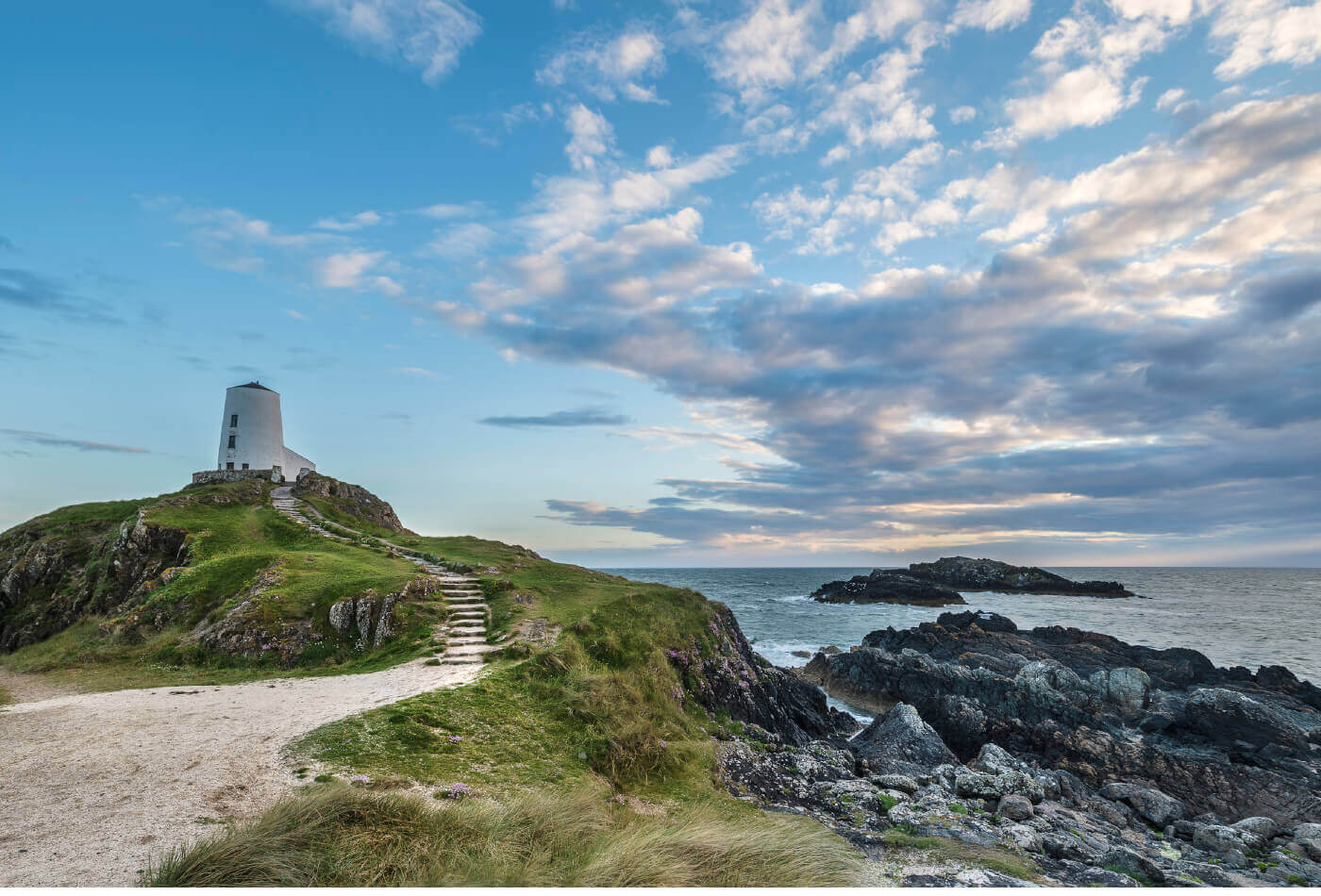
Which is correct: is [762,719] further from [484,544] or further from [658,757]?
[484,544]

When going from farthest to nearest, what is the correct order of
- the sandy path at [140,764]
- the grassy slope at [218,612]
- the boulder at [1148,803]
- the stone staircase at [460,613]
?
the stone staircase at [460,613] → the grassy slope at [218,612] → the boulder at [1148,803] → the sandy path at [140,764]

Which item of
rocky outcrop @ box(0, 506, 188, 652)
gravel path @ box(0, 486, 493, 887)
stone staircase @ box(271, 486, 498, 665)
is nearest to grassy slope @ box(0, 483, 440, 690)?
stone staircase @ box(271, 486, 498, 665)

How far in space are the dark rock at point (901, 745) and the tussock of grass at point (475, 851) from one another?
32.6 ft

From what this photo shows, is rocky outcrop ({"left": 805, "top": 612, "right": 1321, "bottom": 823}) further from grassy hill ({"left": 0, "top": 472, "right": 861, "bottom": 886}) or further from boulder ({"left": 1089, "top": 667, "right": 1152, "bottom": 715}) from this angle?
grassy hill ({"left": 0, "top": 472, "right": 861, "bottom": 886})

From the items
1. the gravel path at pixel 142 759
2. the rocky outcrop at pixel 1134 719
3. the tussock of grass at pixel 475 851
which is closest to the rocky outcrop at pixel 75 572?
Result: the gravel path at pixel 142 759

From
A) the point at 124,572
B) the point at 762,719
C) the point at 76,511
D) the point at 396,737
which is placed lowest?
the point at 762,719

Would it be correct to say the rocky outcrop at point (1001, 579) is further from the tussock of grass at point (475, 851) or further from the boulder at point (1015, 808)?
the tussock of grass at point (475, 851)

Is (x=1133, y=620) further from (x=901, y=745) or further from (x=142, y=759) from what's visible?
(x=142, y=759)

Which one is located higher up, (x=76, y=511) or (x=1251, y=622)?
(x=76, y=511)

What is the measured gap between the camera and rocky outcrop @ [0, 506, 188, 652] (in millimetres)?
28078

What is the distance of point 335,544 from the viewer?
33.4 m

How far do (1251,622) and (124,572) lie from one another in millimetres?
97830

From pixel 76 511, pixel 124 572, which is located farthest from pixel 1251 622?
pixel 76 511

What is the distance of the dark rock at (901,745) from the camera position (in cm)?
1739
